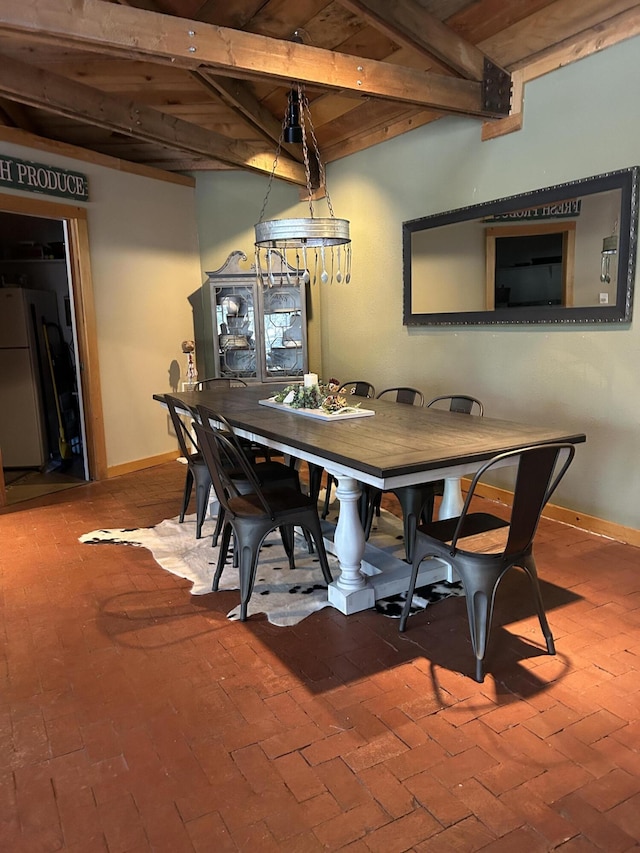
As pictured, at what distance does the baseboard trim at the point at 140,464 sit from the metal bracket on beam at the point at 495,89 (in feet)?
13.3

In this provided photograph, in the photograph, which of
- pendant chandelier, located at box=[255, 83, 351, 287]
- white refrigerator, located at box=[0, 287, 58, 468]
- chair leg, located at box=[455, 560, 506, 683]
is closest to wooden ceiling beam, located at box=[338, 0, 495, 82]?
pendant chandelier, located at box=[255, 83, 351, 287]

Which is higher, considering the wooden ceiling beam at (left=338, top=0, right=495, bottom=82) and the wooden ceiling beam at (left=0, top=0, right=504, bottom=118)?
the wooden ceiling beam at (left=338, top=0, right=495, bottom=82)

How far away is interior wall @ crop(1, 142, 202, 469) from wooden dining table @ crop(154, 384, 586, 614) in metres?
2.44

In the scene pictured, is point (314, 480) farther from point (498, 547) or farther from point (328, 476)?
point (498, 547)

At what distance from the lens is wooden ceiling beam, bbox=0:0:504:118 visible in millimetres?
2793

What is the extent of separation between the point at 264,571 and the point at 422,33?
320cm

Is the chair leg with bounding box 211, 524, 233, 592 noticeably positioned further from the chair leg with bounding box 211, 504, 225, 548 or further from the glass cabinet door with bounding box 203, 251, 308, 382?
the glass cabinet door with bounding box 203, 251, 308, 382

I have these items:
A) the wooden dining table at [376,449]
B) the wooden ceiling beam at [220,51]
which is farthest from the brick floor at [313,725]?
the wooden ceiling beam at [220,51]

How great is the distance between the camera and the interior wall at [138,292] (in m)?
5.30

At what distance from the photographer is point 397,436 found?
8.96 feet

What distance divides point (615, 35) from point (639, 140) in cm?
59

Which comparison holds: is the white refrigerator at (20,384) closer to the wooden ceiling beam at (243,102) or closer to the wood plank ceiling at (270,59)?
the wood plank ceiling at (270,59)

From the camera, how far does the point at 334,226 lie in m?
3.18

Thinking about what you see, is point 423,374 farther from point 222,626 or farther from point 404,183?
point 222,626
